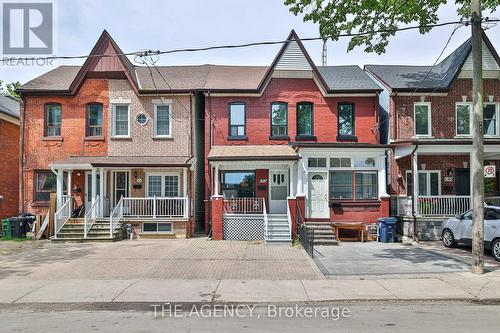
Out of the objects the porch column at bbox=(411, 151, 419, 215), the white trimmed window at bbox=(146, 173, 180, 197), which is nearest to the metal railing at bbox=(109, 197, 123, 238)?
the white trimmed window at bbox=(146, 173, 180, 197)

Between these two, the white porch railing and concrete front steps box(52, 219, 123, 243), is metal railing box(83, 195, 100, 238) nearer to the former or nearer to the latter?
concrete front steps box(52, 219, 123, 243)

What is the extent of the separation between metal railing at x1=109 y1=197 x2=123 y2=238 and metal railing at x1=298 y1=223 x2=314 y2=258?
8275mm

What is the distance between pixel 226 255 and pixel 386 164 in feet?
33.4

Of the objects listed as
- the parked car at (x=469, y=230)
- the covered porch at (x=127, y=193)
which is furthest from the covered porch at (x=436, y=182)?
the covered porch at (x=127, y=193)

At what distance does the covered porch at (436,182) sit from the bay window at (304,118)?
14.5 feet

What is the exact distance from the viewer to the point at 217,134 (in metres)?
20.2

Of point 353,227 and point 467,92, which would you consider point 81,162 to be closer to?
point 353,227

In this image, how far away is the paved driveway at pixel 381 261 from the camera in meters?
11.3

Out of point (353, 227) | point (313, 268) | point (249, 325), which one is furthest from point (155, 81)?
point (249, 325)

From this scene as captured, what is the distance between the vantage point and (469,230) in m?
14.5

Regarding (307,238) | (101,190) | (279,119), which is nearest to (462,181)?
(279,119)

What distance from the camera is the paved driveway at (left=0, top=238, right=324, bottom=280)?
11.0 m

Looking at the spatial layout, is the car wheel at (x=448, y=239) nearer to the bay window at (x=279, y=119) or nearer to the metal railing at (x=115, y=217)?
the bay window at (x=279, y=119)

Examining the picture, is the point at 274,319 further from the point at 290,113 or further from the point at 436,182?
the point at 436,182
